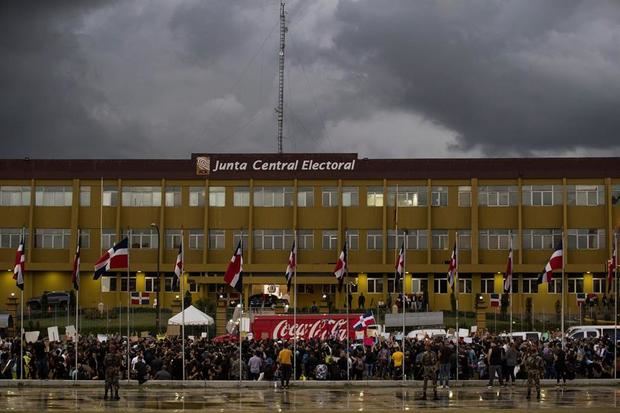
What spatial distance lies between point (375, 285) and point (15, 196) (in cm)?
2932

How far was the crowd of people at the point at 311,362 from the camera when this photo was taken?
38.2m

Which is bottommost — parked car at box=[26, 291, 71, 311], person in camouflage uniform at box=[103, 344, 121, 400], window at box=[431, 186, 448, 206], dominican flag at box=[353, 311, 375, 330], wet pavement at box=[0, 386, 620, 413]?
wet pavement at box=[0, 386, 620, 413]

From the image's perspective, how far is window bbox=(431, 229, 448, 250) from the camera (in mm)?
84750

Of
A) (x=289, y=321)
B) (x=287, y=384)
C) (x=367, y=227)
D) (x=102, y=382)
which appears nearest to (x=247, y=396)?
A: (x=287, y=384)

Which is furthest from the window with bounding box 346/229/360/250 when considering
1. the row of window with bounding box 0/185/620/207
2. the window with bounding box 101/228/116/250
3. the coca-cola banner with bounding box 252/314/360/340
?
the coca-cola banner with bounding box 252/314/360/340

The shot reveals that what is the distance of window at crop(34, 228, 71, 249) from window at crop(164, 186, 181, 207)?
8212mm

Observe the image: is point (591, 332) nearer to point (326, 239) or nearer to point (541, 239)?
point (541, 239)

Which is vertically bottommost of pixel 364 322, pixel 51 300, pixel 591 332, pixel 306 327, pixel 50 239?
pixel 591 332

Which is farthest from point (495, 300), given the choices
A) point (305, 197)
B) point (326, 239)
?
point (305, 197)

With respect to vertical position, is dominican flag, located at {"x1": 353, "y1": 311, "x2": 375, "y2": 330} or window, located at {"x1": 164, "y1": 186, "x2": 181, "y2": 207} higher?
window, located at {"x1": 164, "y1": 186, "x2": 181, "y2": 207}

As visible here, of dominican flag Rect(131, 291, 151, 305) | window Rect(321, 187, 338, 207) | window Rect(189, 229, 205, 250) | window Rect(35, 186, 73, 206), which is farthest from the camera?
window Rect(35, 186, 73, 206)

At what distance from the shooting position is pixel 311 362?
3981 centimetres

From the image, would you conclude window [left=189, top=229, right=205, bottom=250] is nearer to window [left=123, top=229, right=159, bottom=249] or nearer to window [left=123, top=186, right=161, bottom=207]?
window [left=123, top=229, right=159, bottom=249]

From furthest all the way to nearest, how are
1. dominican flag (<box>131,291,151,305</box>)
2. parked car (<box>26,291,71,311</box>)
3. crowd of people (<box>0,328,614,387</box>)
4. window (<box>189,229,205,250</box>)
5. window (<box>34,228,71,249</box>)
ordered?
window (<box>34,228,71,249</box>) → window (<box>189,229,205,250</box>) → dominican flag (<box>131,291,151,305</box>) → parked car (<box>26,291,71,311</box>) → crowd of people (<box>0,328,614,387</box>)
